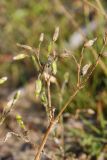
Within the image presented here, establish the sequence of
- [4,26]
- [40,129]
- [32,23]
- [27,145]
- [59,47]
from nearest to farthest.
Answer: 1. [27,145]
2. [40,129]
3. [59,47]
4. [4,26]
5. [32,23]

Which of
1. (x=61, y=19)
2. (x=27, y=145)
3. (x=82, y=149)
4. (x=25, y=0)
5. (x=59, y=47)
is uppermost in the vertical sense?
(x=25, y=0)

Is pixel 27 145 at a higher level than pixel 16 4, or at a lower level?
lower

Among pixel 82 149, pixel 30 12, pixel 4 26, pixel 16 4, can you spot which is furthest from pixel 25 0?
pixel 82 149

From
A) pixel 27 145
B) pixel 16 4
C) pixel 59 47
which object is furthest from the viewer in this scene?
pixel 16 4

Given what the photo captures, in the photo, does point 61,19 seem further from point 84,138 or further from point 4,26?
point 84,138

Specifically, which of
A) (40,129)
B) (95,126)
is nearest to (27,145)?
(40,129)

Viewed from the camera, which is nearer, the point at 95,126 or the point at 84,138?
the point at 84,138
